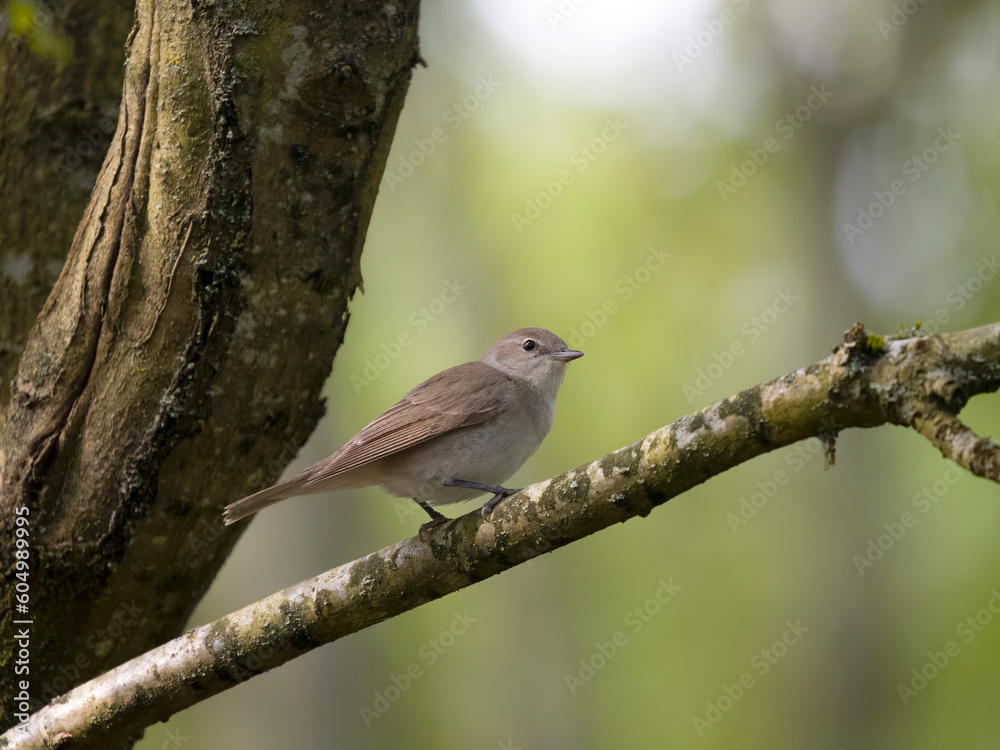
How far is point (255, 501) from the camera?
9.84 ft

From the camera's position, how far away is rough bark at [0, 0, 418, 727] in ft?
9.29

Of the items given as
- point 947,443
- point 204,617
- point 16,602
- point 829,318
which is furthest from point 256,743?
point 947,443

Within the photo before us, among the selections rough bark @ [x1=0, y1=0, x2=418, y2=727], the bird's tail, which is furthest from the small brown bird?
rough bark @ [x1=0, y1=0, x2=418, y2=727]

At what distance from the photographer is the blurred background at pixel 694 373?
354 inches

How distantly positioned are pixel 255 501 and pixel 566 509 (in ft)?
4.75

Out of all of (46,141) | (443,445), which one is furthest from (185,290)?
(46,141)

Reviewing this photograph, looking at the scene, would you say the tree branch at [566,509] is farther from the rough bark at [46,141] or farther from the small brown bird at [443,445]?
the rough bark at [46,141]

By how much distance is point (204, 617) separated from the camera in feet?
34.5

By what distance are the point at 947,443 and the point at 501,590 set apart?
12.9 meters

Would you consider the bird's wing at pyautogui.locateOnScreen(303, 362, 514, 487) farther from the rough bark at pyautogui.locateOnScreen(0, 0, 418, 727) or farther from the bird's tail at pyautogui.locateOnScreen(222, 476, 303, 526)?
Result: the rough bark at pyautogui.locateOnScreen(0, 0, 418, 727)

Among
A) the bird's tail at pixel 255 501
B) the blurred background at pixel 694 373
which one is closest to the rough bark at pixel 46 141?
the bird's tail at pixel 255 501

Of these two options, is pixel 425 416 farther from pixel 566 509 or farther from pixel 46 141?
pixel 46 141

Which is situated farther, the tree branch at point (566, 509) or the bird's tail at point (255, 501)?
the bird's tail at point (255, 501)

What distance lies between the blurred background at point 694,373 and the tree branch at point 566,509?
17.5 feet
